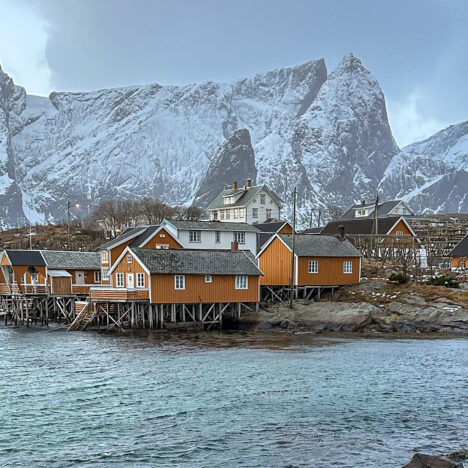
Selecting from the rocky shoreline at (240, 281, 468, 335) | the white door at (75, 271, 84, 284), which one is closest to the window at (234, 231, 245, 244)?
the rocky shoreline at (240, 281, 468, 335)

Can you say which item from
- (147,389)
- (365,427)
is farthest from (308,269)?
(365,427)

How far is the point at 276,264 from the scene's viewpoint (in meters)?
55.7

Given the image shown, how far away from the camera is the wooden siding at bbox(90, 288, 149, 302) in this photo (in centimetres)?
4547

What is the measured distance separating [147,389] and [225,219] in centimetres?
7883

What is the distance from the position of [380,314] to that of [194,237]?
21.9 meters

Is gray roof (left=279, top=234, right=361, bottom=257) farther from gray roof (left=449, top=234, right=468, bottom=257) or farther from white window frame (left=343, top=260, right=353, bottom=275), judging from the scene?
gray roof (left=449, top=234, right=468, bottom=257)

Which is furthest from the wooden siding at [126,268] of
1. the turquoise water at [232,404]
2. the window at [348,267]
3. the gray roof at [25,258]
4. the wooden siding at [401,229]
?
the wooden siding at [401,229]

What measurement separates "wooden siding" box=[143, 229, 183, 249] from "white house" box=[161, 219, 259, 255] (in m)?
0.60

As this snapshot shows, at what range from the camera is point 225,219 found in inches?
4134

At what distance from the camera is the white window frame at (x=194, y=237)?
61656 millimetres

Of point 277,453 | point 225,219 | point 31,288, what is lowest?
point 277,453

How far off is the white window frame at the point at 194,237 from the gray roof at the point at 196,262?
11087mm

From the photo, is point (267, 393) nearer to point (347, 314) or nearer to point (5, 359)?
point (5, 359)

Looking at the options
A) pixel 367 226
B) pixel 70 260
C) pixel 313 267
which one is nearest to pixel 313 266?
pixel 313 267
